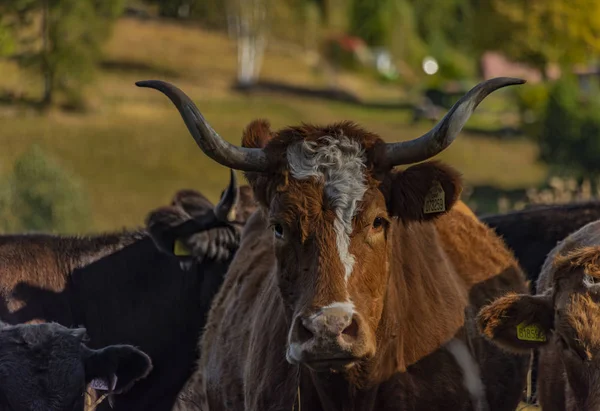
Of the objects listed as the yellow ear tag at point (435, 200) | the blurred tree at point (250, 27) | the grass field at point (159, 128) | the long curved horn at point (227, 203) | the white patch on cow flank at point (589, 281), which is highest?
the blurred tree at point (250, 27)

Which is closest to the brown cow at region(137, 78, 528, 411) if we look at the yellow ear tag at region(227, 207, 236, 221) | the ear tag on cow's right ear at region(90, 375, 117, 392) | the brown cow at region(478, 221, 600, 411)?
the brown cow at region(478, 221, 600, 411)

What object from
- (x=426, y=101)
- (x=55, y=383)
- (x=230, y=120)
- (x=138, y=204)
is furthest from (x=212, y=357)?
(x=426, y=101)

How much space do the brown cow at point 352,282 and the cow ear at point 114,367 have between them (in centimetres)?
60

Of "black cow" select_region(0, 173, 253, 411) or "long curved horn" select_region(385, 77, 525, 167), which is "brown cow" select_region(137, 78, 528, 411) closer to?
"long curved horn" select_region(385, 77, 525, 167)

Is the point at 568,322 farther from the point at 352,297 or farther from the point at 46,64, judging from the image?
the point at 46,64

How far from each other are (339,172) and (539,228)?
476 centimetres

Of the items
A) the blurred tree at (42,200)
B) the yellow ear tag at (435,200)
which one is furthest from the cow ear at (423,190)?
the blurred tree at (42,200)

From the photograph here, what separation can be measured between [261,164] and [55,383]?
2030 mm

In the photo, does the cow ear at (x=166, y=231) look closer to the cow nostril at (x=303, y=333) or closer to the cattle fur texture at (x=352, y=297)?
the cattle fur texture at (x=352, y=297)

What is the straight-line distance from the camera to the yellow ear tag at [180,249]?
392 inches

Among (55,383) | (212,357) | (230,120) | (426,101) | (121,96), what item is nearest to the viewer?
(55,383)

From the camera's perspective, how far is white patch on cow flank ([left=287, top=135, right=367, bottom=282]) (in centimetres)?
644

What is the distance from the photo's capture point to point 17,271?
9.70 metres

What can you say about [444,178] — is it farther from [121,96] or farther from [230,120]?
[121,96]
